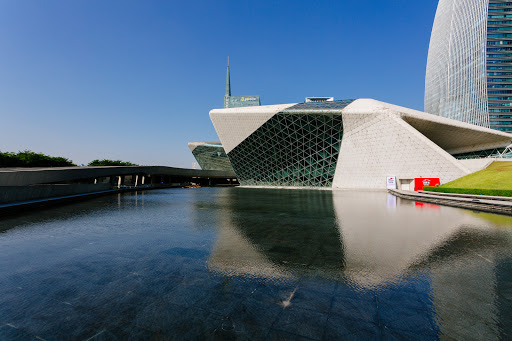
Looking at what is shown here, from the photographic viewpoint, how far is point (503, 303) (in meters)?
2.85

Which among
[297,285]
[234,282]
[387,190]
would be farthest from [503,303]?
[387,190]

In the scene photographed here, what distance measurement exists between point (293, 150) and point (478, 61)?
266 feet

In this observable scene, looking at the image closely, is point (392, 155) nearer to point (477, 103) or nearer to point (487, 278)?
point (487, 278)

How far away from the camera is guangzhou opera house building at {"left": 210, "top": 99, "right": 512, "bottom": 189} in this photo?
84.2ft

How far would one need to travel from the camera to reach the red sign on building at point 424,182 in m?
22.8

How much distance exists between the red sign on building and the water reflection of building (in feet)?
61.1

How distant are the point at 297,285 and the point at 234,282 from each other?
0.98 metres

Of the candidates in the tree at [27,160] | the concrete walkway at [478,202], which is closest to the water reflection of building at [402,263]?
the concrete walkway at [478,202]

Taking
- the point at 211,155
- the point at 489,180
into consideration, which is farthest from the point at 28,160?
the point at 489,180

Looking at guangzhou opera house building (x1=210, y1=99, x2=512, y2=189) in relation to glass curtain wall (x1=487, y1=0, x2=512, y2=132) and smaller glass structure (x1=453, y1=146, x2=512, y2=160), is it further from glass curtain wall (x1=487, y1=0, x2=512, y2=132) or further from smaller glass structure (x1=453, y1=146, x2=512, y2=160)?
glass curtain wall (x1=487, y1=0, x2=512, y2=132)

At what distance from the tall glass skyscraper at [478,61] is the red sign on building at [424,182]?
7230 cm

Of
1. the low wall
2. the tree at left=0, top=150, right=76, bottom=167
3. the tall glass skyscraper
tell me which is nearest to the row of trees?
the tree at left=0, top=150, right=76, bottom=167

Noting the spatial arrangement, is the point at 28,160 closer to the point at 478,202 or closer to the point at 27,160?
the point at 27,160

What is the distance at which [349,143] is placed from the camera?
102 feet
